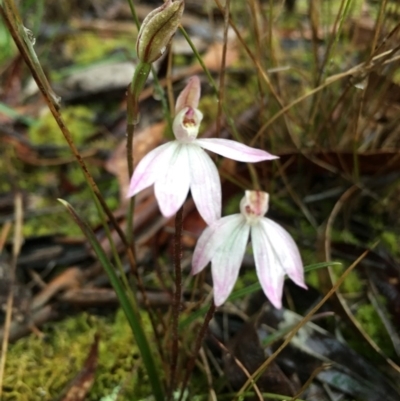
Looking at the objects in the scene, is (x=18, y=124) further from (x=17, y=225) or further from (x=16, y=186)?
(x=17, y=225)

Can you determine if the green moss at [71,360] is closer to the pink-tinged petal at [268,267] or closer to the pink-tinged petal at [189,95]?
the pink-tinged petal at [268,267]

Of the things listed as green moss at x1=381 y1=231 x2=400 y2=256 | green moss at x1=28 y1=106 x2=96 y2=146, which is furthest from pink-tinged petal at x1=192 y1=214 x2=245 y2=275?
green moss at x1=28 y1=106 x2=96 y2=146

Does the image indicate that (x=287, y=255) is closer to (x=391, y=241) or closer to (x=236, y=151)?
(x=236, y=151)

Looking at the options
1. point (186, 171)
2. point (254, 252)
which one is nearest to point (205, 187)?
point (186, 171)

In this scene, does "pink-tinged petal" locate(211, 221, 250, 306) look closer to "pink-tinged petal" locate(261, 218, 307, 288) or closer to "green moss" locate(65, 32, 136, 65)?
"pink-tinged petal" locate(261, 218, 307, 288)

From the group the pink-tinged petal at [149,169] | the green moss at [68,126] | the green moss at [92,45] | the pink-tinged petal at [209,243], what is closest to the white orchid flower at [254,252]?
the pink-tinged petal at [209,243]

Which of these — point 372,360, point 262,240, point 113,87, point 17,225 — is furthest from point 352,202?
point 113,87
